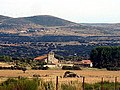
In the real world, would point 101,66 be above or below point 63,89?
below

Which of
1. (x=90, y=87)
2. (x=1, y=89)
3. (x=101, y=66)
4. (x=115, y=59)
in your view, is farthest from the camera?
(x=115, y=59)

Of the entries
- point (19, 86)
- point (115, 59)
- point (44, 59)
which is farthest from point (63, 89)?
point (44, 59)

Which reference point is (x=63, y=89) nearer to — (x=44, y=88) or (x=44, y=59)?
(x=44, y=88)

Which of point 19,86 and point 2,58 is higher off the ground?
point 19,86

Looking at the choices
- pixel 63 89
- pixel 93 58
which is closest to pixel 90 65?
pixel 93 58

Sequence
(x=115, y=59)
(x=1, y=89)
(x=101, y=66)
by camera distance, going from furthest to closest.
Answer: (x=115, y=59)
(x=101, y=66)
(x=1, y=89)

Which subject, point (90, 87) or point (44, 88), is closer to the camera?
point (44, 88)

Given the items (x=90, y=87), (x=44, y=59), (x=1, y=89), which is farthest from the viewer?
(x=44, y=59)

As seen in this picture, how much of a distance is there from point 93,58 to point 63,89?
7900 centimetres

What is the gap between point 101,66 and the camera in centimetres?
10862

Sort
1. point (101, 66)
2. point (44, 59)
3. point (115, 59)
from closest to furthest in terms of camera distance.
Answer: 1. point (101, 66)
2. point (115, 59)
3. point (44, 59)

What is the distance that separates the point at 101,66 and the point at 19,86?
247ft

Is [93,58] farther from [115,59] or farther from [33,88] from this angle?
[33,88]

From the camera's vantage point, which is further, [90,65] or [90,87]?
[90,65]
